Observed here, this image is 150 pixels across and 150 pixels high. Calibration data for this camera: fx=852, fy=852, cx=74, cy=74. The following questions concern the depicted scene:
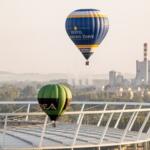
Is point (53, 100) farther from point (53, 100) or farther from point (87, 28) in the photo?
point (87, 28)

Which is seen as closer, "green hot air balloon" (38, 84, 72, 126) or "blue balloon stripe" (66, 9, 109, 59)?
"green hot air balloon" (38, 84, 72, 126)

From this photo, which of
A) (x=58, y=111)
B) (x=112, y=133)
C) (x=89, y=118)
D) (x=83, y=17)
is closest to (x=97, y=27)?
(x=83, y=17)

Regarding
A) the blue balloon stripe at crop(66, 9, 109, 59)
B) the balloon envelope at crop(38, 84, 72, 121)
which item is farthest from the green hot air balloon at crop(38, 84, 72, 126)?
the blue balloon stripe at crop(66, 9, 109, 59)

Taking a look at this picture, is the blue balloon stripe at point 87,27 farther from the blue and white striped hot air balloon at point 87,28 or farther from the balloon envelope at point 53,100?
the balloon envelope at point 53,100

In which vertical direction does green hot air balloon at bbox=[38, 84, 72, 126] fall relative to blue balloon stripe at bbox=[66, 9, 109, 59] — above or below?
below

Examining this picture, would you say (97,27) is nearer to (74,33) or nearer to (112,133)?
(74,33)

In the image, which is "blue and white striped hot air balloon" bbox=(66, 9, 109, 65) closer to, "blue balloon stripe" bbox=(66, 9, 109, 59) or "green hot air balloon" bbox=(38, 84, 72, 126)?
"blue balloon stripe" bbox=(66, 9, 109, 59)

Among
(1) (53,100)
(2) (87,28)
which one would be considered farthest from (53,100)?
(2) (87,28)
